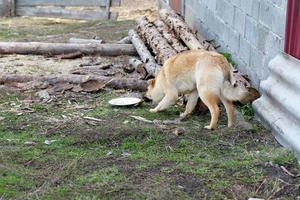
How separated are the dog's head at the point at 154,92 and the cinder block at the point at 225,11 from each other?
1.83 meters

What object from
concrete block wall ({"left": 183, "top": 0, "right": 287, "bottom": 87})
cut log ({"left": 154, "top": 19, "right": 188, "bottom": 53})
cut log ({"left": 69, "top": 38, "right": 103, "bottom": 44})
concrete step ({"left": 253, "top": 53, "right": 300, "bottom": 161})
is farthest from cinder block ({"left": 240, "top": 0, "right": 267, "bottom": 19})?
cut log ({"left": 69, "top": 38, "right": 103, "bottom": 44})

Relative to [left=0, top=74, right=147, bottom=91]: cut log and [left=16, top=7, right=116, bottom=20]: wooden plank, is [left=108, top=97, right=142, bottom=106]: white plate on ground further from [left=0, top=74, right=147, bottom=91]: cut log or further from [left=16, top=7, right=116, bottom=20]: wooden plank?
[left=16, top=7, right=116, bottom=20]: wooden plank

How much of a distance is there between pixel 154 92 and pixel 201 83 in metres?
0.94

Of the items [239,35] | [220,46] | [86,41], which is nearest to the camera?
[239,35]

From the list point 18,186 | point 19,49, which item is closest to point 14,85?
point 19,49

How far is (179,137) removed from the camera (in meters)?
6.46

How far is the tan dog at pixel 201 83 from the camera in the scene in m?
6.80

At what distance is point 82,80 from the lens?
8602mm

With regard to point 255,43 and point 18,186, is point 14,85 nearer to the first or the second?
point 255,43

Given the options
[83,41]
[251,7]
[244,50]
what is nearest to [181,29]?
[83,41]

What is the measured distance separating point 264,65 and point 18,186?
320 centimetres

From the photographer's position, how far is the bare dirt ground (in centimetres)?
515

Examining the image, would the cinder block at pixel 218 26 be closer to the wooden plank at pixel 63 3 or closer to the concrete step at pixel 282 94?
the concrete step at pixel 282 94

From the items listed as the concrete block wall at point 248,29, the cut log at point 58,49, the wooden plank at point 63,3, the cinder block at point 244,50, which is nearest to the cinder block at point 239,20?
the concrete block wall at point 248,29
